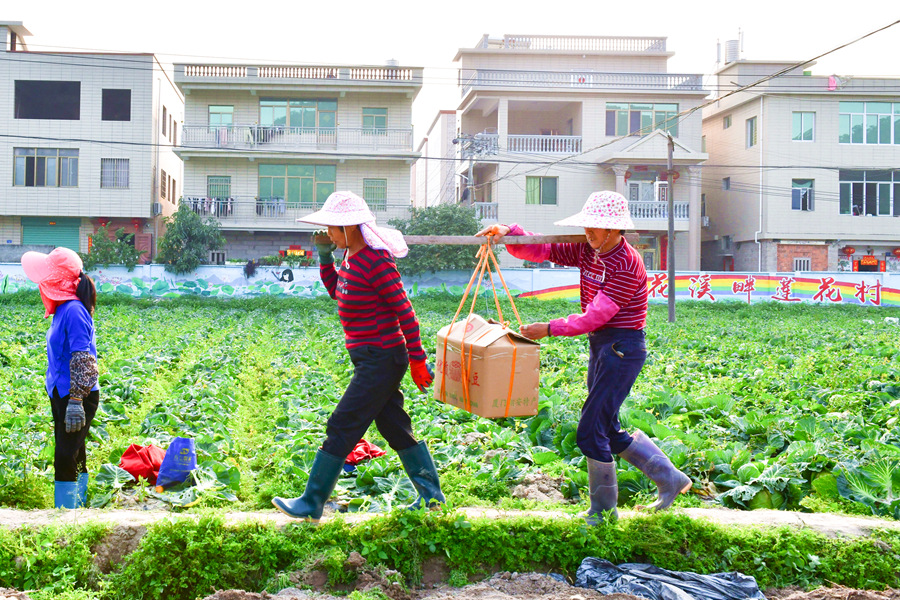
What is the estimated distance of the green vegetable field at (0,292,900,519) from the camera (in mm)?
5320

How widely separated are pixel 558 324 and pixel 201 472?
292cm

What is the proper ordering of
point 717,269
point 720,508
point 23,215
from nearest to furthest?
point 720,508 → point 23,215 → point 717,269

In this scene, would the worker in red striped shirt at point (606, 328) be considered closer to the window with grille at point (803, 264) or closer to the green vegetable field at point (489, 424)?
the green vegetable field at point (489, 424)

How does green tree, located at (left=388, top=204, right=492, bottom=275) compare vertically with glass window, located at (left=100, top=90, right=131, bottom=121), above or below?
below

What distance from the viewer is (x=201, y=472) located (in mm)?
5543

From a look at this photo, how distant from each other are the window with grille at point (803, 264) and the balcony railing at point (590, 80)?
28.5ft

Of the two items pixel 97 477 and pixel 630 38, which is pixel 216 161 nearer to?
pixel 630 38

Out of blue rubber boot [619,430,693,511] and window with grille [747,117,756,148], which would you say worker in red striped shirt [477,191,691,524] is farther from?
window with grille [747,117,756,148]

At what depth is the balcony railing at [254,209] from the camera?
3222 centimetres

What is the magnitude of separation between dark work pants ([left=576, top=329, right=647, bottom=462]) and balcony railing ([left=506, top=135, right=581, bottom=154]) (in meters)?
29.5

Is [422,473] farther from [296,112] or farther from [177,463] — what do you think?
[296,112]

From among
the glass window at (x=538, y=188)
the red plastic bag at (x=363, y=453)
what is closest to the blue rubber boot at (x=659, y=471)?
the red plastic bag at (x=363, y=453)

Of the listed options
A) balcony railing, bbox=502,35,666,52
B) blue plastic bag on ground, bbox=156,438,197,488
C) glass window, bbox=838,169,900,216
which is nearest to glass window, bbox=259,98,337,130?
balcony railing, bbox=502,35,666,52

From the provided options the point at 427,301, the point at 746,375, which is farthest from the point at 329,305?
the point at 746,375
